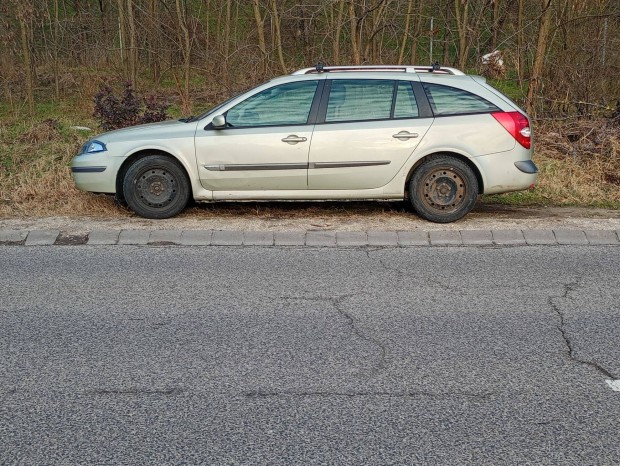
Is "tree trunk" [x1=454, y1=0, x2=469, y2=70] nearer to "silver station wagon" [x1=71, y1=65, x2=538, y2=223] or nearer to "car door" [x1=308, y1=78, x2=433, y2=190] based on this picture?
"silver station wagon" [x1=71, y1=65, x2=538, y2=223]

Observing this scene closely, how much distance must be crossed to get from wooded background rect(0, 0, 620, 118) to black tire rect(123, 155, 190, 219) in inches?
273

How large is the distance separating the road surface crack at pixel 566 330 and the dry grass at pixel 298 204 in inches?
119

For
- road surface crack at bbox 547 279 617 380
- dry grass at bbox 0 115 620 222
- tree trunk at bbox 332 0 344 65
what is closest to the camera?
road surface crack at bbox 547 279 617 380

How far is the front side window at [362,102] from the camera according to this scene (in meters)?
8.91

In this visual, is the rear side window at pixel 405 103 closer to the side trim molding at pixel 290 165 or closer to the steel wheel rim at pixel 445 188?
the side trim molding at pixel 290 165

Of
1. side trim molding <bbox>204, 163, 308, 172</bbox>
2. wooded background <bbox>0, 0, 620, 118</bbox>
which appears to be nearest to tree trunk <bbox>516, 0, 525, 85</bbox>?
wooded background <bbox>0, 0, 620, 118</bbox>

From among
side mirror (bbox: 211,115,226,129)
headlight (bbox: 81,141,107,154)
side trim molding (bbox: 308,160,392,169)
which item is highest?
side mirror (bbox: 211,115,226,129)

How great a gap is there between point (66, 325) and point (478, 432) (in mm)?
3234

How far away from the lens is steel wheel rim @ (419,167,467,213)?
8.90m

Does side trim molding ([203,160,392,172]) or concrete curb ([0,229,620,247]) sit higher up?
side trim molding ([203,160,392,172])

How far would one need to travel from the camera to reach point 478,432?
164 inches

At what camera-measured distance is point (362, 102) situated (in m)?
8.95

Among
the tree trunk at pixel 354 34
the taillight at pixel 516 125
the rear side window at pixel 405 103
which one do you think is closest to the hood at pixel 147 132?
the rear side window at pixel 405 103

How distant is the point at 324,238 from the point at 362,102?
173 cm
